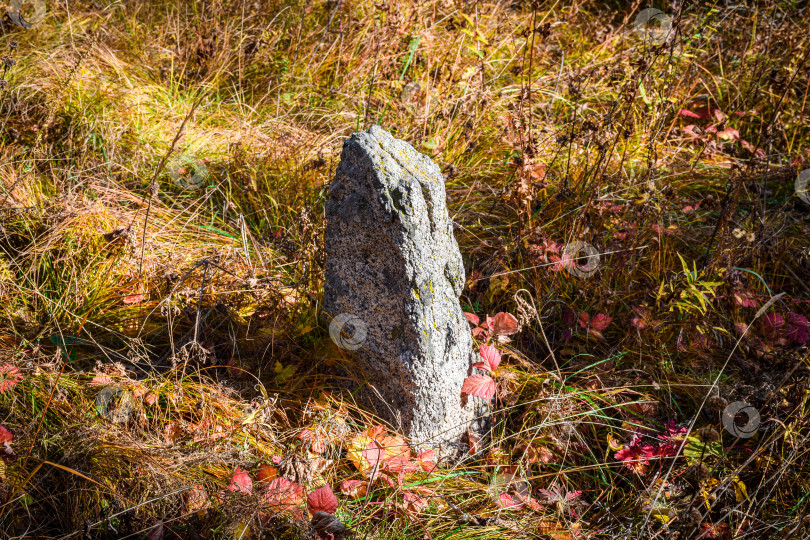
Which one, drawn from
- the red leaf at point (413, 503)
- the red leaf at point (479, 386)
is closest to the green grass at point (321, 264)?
the red leaf at point (413, 503)

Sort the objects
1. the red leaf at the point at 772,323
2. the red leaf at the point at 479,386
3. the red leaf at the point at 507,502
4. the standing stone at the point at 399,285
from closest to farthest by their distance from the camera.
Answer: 1. the standing stone at the point at 399,285
2. the red leaf at the point at 507,502
3. the red leaf at the point at 479,386
4. the red leaf at the point at 772,323

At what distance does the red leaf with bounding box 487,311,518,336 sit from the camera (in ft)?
7.75

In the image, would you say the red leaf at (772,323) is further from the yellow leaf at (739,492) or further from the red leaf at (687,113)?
the red leaf at (687,113)

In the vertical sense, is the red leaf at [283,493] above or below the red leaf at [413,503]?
above

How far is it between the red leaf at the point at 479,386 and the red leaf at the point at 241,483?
839mm

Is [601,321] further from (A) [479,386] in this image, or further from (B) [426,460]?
(B) [426,460]

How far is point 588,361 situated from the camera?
2568mm

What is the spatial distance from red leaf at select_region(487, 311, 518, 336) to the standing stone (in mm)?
221

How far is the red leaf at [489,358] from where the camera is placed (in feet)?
7.20

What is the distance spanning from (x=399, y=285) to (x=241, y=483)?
833 mm

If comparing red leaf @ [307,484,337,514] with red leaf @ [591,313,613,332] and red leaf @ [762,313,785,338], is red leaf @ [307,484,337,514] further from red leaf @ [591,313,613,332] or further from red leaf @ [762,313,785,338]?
red leaf @ [762,313,785,338]

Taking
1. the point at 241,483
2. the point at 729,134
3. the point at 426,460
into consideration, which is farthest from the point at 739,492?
the point at 729,134

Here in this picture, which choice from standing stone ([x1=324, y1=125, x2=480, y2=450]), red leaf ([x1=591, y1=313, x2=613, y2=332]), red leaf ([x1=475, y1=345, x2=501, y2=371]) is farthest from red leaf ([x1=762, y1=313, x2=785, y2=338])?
standing stone ([x1=324, y1=125, x2=480, y2=450])

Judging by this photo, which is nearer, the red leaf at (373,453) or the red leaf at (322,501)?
the red leaf at (322,501)
